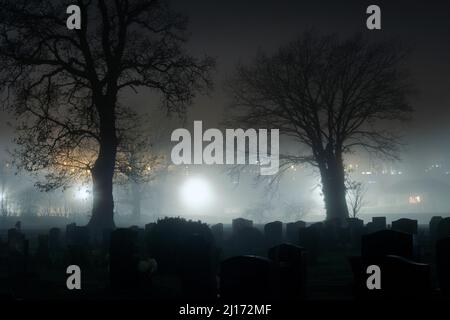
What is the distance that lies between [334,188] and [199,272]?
21.5m

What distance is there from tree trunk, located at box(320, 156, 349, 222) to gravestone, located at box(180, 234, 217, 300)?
68.4 feet

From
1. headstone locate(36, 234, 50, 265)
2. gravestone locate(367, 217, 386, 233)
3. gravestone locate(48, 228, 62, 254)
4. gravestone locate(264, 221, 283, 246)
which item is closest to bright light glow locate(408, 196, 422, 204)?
gravestone locate(367, 217, 386, 233)

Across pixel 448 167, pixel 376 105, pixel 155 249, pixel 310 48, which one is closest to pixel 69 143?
pixel 155 249

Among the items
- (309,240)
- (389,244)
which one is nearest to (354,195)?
(309,240)

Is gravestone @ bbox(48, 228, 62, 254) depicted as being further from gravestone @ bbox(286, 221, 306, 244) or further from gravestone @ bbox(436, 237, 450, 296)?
gravestone @ bbox(436, 237, 450, 296)

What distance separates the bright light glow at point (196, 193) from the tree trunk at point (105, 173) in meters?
61.1

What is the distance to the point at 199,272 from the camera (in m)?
11.5

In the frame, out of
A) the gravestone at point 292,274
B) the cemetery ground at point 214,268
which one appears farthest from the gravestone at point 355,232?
the gravestone at point 292,274

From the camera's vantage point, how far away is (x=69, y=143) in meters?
25.5

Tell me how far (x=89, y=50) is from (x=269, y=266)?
62.6 feet

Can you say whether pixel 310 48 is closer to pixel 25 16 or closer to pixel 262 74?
pixel 262 74

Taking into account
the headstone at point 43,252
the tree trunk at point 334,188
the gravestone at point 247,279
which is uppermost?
the tree trunk at point 334,188

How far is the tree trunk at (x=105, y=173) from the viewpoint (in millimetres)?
25375

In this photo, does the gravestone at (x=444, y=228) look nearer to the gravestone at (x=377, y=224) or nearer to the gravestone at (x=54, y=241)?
the gravestone at (x=377, y=224)
